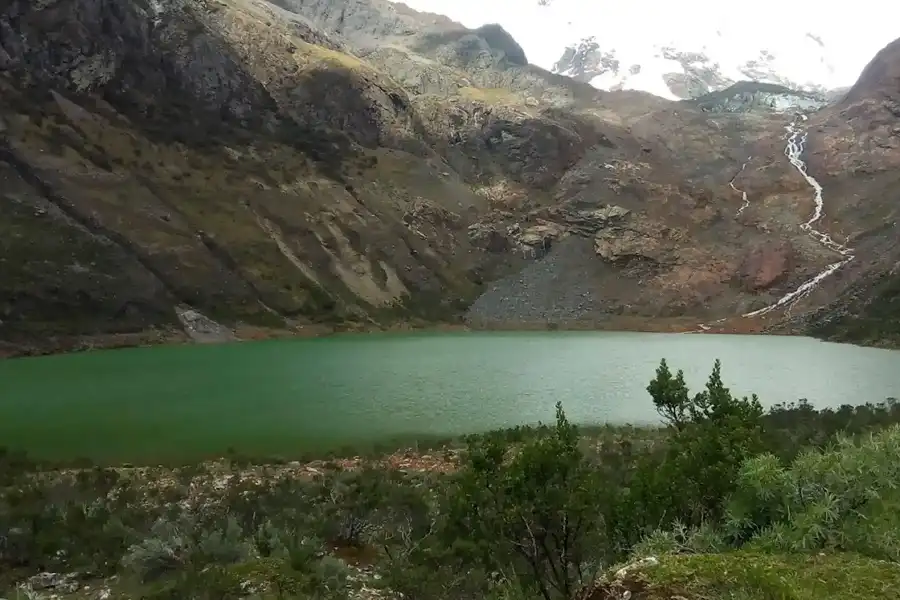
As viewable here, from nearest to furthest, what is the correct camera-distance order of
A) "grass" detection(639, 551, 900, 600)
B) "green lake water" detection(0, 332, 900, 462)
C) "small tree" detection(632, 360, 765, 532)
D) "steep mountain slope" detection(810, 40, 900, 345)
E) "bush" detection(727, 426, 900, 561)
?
"grass" detection(639, 551, 900, 600)
"bush" detection(727, 426, 900, 561)
"small tree" detection(632, 360, 765, 532)
"green lake water" detection(0, 332, 900, 462)
"steep mountain slope" detection(810, 40, 900, 345)

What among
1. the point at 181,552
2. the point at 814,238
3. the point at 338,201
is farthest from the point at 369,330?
the point at 181,552

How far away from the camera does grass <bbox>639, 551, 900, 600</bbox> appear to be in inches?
161

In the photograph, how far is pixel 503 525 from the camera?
8.48 m

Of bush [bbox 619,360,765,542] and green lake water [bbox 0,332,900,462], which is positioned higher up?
bush [bbox 619,360,765,542]

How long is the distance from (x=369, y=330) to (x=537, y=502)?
77.5 metres

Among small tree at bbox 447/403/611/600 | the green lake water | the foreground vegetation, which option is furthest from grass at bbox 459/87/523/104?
small tree at bbox 447/403/611/600

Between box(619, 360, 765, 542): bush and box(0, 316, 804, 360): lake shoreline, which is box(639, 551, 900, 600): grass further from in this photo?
box(0, 316, 804, 360): lake shoreline

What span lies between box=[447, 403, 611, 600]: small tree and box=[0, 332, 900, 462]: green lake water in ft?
56.7

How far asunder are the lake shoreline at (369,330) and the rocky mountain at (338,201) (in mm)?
385

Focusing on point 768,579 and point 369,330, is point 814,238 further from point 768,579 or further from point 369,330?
point 768,579

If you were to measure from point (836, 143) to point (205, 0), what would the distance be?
383ft

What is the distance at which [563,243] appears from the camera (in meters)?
110

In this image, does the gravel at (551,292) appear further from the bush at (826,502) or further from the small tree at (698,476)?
the bush at (826,502)

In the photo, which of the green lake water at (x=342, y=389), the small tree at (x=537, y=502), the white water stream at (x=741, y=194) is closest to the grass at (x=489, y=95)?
the white water stream at (x=741, y=194)
